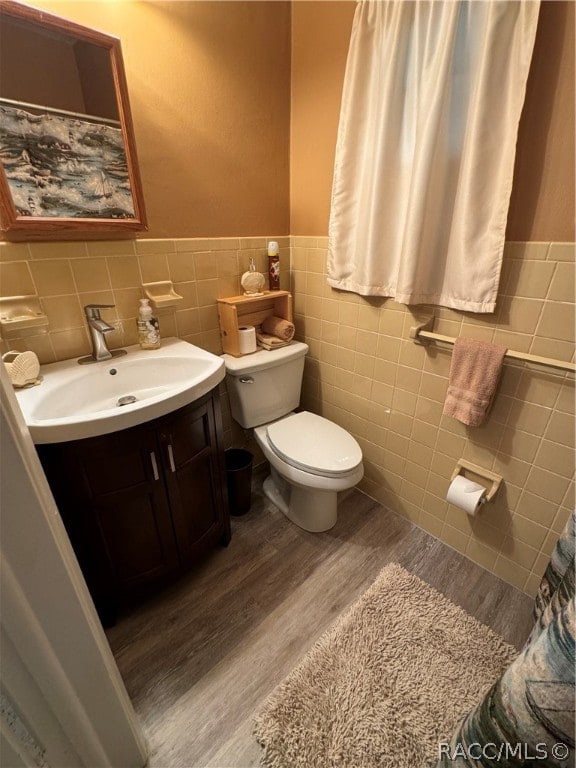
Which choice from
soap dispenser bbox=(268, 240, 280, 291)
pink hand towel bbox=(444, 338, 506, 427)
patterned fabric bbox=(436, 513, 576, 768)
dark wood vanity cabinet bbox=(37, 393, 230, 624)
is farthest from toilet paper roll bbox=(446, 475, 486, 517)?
soap dispenser bbox=(268, 240, 280, 291)

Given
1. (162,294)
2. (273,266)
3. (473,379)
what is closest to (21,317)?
(162,294)

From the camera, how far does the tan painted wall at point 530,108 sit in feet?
2.75

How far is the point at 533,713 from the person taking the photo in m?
0.56

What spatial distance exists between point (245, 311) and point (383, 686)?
148cm

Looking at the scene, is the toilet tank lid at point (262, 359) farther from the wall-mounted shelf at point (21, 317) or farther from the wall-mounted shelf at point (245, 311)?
the wall-mounted shelf at point (21, 317)

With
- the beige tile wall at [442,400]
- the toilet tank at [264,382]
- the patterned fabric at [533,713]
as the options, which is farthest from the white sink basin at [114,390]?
the patterned fabric at [533,713]

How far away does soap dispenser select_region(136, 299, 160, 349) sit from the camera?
3.99 ft

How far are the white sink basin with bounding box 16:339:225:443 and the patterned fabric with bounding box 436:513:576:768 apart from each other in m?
0.93

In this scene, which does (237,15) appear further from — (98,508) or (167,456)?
(98,508)

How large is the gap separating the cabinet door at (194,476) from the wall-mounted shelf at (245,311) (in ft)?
1.43

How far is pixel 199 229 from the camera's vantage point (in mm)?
1328

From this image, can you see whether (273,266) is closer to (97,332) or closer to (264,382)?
(264,382)

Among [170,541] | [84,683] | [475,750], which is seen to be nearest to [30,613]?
[84,683]

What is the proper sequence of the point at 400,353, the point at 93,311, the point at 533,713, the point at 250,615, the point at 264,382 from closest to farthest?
the point at 533,713 → the point at 93,311 → the point at 250,615 → the point at 400,353 → the point at 264,382
